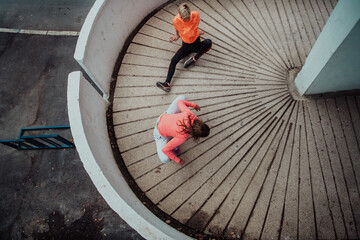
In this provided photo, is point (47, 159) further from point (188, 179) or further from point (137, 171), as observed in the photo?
point (188, 179)

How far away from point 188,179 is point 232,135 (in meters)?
1.06

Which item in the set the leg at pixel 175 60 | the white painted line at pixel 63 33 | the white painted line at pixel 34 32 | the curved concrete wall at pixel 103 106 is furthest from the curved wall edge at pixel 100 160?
the white painted line at pixel 34 32

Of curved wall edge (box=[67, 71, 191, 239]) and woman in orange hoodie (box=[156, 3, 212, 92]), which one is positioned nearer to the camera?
curved wall edge (box=[67, 71, 191, 239])

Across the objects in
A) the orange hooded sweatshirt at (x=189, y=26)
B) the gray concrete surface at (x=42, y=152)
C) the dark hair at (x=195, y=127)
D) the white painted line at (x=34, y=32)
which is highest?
the orange hooded sweatshirt at (x=189, y=26)

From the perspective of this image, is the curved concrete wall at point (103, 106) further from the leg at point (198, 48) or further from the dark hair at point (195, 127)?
the leg at point (198, 48)

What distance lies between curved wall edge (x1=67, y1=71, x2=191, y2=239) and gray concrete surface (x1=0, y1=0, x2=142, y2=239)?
1381mm

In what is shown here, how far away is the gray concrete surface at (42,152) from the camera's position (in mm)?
3861

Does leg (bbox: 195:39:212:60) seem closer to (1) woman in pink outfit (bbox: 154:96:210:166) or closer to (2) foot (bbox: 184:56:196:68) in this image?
(2) foot (bbox: 184:56:196:68)

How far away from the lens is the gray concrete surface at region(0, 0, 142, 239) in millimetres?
3861

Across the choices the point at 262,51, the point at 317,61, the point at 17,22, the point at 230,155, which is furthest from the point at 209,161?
the point at 17,22

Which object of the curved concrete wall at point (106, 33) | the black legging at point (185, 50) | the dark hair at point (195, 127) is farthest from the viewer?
the black legging at point (185, 50)

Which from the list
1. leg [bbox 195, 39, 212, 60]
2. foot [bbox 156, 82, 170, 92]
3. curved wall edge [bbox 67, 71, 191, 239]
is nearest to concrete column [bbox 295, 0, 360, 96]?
leg [bbox 195, 39, 212, 60]

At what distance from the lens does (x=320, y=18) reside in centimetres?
450

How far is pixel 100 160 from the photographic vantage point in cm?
276
